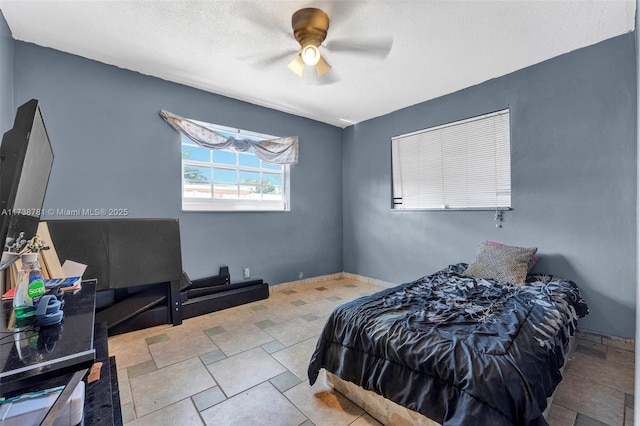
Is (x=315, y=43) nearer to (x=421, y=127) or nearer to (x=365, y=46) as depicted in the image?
(x=365, y=46)

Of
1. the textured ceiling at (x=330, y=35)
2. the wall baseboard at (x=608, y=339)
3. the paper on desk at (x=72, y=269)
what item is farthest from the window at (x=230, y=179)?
the wall baseboard at (x=608, y=339)

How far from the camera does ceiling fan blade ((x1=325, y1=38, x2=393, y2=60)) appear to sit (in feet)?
7.61

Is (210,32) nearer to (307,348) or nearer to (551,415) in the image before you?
(307,348)

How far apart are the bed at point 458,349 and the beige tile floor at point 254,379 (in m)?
0.22

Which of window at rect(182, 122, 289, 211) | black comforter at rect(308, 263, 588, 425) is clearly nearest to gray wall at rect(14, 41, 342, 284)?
window at rect(182, 122, 289, 211)

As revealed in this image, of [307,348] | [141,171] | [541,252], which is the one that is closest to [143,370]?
[307,348]

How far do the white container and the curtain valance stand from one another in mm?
2824

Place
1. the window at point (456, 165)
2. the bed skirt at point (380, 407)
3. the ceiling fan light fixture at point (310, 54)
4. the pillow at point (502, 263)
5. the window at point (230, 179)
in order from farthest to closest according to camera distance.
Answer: the window at point (230, 179) → the window at point (456, 165) → the pillow at point (502, 263) → the ceiling fan light fixture at point (310, 54) → the bed skirt at point (380, 407)

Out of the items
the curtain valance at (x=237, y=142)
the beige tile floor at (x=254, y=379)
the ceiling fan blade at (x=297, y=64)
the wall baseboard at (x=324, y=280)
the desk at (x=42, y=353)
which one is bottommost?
the beige tile floor at (x=254, y=379)

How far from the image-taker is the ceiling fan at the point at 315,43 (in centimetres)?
193

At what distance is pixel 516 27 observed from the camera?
2.15 meters

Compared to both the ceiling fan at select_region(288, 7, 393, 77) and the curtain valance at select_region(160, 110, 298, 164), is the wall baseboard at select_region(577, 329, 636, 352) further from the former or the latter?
the curtain valance at select_region(160, 110, 298, 164)

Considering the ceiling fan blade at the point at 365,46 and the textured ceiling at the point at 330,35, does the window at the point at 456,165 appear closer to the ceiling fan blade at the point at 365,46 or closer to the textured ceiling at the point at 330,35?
the textured ceiling at the point at 330,35

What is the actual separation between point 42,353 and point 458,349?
155 centimetres
